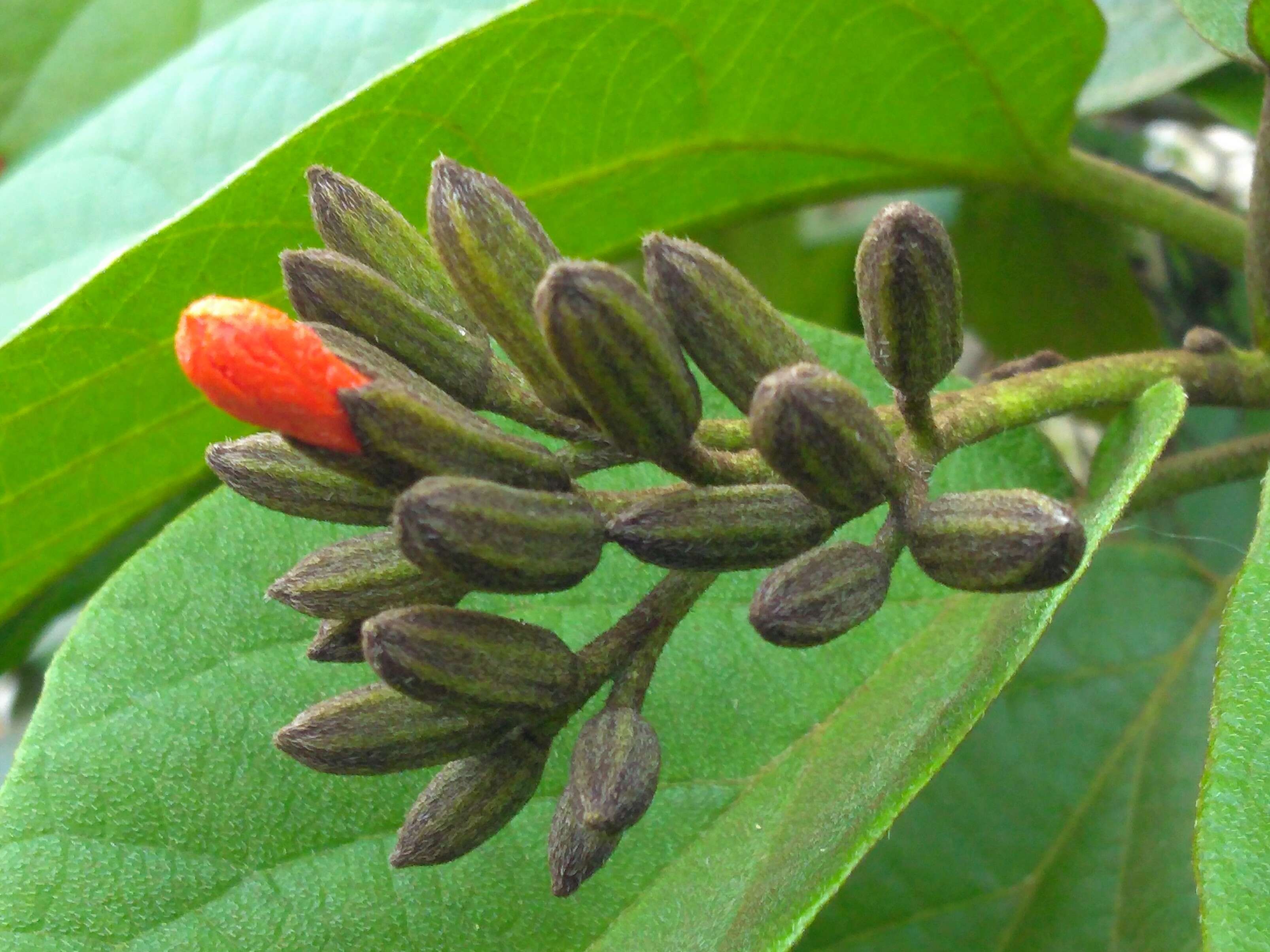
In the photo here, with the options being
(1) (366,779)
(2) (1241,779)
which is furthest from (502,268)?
(2) (1241,779)

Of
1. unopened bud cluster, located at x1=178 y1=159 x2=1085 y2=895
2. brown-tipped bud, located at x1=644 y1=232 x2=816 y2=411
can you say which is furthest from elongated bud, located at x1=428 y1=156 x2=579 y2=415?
brown-tipped bud, located at x1=644 y1=232 x2=816 y2=411

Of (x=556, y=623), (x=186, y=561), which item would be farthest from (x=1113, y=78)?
(x=186, y=561)

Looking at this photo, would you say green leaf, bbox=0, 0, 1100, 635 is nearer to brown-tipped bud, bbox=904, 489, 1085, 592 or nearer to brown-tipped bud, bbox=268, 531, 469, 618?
brown-tipped bud, bbox=268, 531, 469, 618

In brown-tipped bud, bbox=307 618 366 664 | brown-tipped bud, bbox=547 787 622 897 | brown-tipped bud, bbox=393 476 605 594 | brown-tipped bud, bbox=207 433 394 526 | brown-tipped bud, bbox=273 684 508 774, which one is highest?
brown-tipped bud, bbox=207 433 394 526

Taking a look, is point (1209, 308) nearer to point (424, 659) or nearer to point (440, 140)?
point (440, 140)

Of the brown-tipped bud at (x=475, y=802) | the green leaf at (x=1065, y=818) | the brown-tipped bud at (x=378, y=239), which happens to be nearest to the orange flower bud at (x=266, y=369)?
the brown-tipped bud at (x=378, y=239)

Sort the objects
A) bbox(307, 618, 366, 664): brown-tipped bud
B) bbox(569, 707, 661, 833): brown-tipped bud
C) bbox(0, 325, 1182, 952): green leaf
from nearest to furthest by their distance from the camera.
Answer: bbox(569, 707, 661, 833): brown-tipped bud < bbox(307, 618, 366, 664): brown-tipped bud < bbox(0, 325, 1182, 952): green leaf

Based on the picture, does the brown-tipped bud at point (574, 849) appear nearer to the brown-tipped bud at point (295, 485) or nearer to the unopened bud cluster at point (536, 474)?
the unopened bud cluster at point (536, 474)
